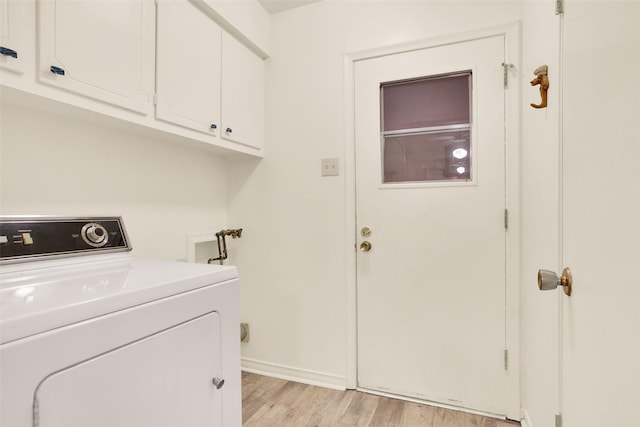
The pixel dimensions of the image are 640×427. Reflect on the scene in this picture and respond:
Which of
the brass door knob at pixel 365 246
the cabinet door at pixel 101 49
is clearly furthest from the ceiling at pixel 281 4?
the brass door knob at pixel 365 246

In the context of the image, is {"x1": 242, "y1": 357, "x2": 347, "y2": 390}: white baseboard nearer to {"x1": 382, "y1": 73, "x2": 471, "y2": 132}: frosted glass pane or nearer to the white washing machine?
the white washing machine

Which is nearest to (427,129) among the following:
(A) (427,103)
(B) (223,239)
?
(A) (427,103)

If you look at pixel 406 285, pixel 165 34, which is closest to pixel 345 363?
pixel 406 285

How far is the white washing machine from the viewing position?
0.59m

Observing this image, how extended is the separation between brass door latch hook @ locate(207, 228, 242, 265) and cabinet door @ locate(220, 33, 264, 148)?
0.60 metres

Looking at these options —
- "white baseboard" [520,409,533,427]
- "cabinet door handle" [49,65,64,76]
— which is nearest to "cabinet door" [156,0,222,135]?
"cabinet door handle" [49,65,64,76]

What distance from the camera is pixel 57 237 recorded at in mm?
1117

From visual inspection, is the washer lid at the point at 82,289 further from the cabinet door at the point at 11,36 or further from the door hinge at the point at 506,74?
the door hinge at the point at 506,74

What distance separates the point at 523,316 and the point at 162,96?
6.82 ft

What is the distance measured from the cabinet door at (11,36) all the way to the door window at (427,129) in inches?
64.9

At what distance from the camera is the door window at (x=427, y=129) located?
1841mm

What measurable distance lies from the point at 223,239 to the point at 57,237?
1.10 meters

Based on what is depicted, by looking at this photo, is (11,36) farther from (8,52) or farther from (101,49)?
(101,49)

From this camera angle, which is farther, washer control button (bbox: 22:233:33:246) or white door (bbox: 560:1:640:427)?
washer control button (bbox: 22:233:33:246)
